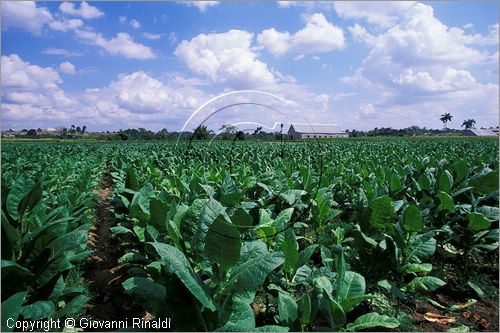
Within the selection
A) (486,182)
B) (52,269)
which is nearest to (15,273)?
(52,269)

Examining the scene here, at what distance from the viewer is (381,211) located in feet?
12.0

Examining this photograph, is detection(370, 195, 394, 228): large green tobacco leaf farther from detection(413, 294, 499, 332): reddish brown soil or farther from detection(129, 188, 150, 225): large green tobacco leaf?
detection(129, 188, 150, 225): large green tobacco leaf

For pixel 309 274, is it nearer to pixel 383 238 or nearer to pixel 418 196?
pixel 383 238

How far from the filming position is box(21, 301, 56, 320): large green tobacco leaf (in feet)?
7.80

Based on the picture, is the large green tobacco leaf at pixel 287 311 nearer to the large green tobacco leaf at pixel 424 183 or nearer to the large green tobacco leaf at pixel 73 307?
the large green tobacco leaf at pixel 73 307

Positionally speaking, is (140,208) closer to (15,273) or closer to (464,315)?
(15,273)

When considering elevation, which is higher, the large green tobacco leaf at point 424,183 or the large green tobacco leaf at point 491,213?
A: the large green tobacco leaf at point 424,183

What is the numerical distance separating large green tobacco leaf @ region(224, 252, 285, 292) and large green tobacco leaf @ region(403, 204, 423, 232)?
161cm

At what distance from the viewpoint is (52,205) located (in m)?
3.93

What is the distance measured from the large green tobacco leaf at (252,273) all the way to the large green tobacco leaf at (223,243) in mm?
76

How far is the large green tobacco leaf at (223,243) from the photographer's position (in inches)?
79.7

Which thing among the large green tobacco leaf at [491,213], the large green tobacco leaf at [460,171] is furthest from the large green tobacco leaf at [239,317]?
the large green tobacco leaf at [460,171]

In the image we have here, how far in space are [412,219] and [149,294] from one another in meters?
2.23

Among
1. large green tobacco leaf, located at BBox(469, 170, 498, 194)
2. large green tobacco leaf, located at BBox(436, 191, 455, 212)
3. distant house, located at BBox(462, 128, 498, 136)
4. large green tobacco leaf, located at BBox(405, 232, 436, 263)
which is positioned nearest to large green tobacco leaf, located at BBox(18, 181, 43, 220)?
large green tobacco leaf, located at BBox(405, 232, 436, 263)
